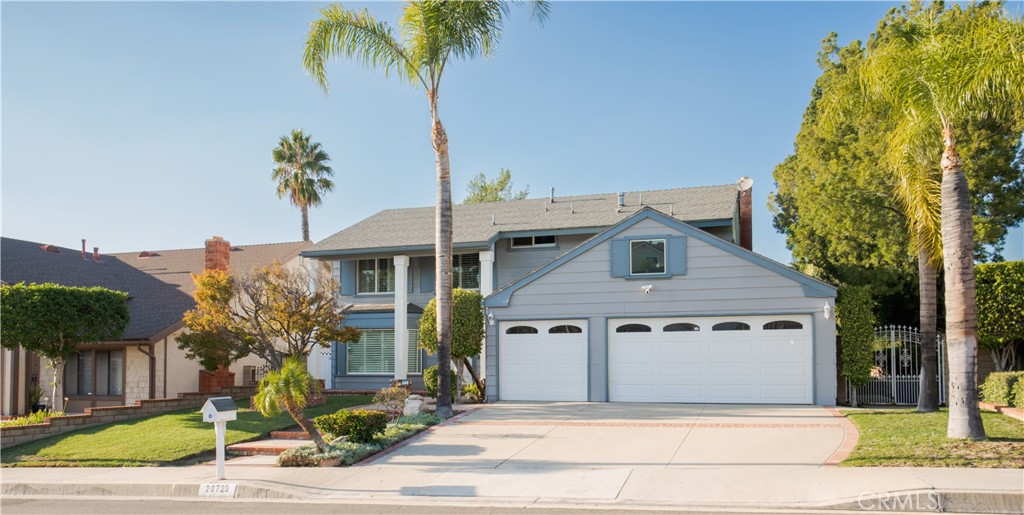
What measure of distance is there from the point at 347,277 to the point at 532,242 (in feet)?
22.6

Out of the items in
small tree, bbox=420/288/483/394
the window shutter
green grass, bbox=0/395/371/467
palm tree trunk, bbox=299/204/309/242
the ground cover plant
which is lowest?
green grass, bbox=0/395/371/467

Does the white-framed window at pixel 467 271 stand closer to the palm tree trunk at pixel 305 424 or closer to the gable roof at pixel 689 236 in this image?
the gable roof at pixel 689 236

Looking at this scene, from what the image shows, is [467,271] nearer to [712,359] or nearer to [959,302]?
[712,359]

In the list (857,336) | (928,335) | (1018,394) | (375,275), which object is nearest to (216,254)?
(375,275)

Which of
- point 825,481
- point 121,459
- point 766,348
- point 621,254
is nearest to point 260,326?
point 121,459

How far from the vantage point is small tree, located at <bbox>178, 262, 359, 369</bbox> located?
64.5 feet

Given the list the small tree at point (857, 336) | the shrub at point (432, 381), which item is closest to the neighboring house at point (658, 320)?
the small tree at point (857, 336)

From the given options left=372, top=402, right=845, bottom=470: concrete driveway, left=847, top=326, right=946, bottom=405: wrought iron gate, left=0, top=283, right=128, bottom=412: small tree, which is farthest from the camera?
left=847, top=326, right=946, bottom=405: wrought iron gate

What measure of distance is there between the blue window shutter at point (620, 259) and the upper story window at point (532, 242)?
519cm

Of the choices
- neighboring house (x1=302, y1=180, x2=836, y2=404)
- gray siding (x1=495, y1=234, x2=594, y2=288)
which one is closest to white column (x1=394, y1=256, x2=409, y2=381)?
neighboring house (x1=302, y1=180, x2=836, y2=404)

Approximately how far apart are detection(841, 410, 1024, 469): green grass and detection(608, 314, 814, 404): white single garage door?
3.95m

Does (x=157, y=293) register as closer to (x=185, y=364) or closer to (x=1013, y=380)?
(x=185, y=364)

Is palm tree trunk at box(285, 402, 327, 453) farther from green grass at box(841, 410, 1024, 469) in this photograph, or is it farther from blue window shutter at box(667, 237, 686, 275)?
blue window shutter at box(667, 237, 686, 275)

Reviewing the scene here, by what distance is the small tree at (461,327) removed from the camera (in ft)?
68.5
